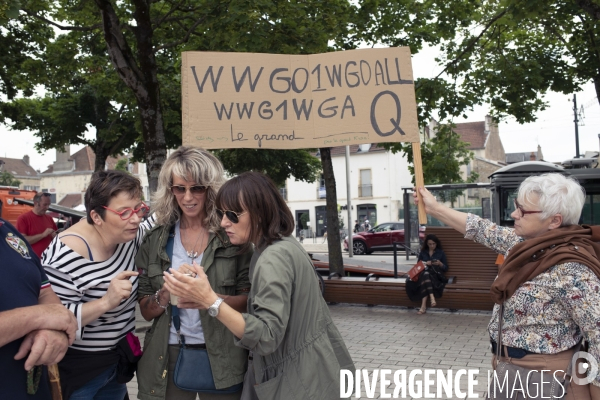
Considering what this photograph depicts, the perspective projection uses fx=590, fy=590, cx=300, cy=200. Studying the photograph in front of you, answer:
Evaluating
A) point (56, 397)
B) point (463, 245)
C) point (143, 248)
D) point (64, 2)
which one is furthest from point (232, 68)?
point (64, 2)

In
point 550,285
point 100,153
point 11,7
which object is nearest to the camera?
point 550,285

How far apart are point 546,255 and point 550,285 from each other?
0.13 m

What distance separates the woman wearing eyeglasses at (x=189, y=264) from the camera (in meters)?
2.63

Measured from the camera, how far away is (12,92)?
12430 mm

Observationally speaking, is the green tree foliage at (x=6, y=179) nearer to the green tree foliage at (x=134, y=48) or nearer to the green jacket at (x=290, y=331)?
the green tree foliage at (x=134, y=48)

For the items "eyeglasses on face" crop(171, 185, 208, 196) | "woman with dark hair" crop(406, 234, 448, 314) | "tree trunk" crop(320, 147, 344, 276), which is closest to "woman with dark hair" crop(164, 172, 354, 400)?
"eyeglasses on face" crop(171, 185, 208, 196)

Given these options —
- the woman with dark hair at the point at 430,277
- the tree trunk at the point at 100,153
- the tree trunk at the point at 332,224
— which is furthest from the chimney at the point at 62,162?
the woman with dark hair at the point at 430,277

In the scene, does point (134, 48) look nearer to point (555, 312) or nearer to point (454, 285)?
point (454, 285)

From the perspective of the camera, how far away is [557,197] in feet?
9.02

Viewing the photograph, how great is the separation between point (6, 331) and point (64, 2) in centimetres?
1160

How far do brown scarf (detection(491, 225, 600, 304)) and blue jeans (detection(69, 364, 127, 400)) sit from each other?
1848 millimetres

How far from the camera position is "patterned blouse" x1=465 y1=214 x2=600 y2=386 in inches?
99.0

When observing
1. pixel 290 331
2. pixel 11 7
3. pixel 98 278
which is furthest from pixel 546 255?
pixel 11 7

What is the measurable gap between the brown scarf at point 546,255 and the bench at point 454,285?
23.0 ft
